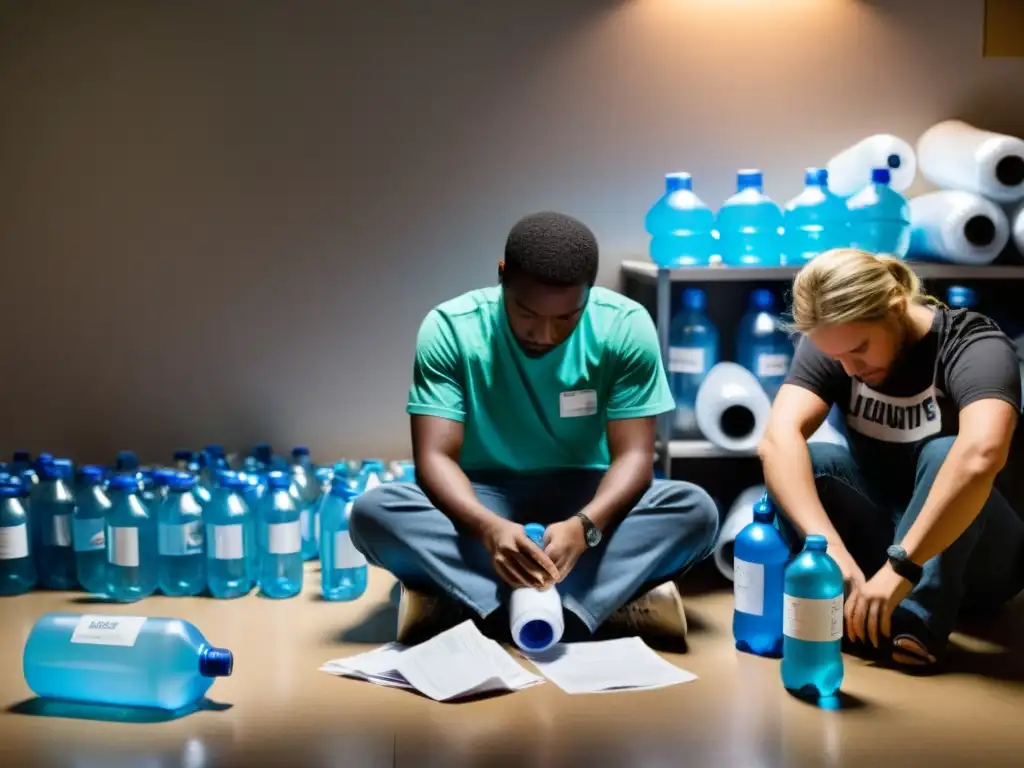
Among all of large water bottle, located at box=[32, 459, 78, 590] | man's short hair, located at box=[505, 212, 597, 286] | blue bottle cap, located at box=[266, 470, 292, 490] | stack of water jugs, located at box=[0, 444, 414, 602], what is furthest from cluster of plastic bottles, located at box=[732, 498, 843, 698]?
large water bottle, located at box=[32, 459, 78, 590]

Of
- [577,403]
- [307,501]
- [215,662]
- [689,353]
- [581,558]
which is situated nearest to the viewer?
[215,662]

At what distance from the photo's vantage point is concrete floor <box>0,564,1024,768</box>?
212 cm

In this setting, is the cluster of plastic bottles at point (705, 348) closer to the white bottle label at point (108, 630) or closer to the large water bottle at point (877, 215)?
the large water bottle at point (877, 215)

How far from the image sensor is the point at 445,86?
3.70 m

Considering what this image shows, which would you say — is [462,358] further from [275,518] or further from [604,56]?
[604,56]

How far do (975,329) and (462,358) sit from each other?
1.14m

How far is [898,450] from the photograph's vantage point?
2.72 metres

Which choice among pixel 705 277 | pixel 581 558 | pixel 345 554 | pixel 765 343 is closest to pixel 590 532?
pixel 581 558

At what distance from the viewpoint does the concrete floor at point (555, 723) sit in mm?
2121

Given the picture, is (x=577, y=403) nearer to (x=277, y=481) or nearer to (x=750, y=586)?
(x=750, y=586)

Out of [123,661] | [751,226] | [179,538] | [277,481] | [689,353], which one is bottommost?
[123,661]

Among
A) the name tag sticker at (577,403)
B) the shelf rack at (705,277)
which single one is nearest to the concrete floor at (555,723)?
the name tag sticker at (577,403)

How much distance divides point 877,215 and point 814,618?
142cm

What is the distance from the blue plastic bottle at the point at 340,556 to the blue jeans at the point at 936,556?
3.72 feet
